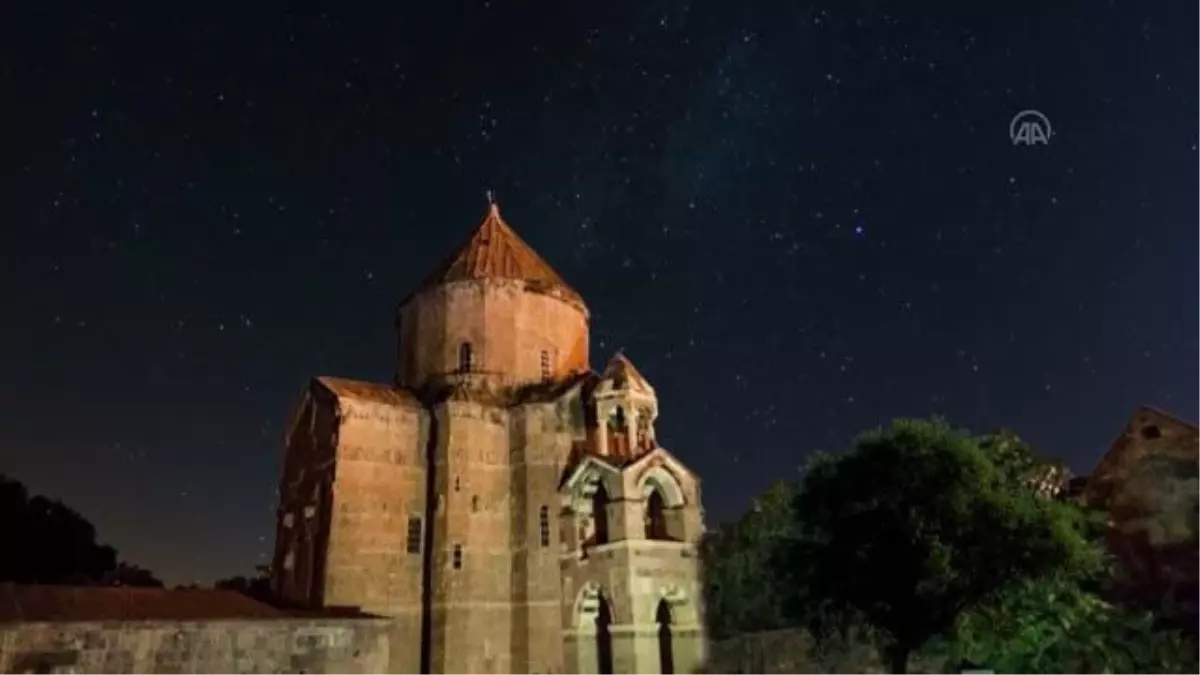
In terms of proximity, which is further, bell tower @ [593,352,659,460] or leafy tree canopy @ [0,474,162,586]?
leafy tree canopy @ [0,474,162,586]

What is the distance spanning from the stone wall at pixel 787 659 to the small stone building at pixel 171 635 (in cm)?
1119

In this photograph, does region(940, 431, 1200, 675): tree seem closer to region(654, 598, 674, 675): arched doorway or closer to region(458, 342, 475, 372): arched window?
region(654, 598, 674, 675): arched doorway

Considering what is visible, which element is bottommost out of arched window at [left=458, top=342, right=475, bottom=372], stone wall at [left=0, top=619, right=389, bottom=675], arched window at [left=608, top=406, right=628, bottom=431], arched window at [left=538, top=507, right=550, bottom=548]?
stone wall at [left=0, top=619, right=389, bottom=675]

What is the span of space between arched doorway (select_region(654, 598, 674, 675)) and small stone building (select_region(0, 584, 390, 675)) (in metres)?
10.0

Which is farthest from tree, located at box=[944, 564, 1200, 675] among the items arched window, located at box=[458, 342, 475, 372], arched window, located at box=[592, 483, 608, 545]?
arched window, located at box=[458, 342, 475, 372]

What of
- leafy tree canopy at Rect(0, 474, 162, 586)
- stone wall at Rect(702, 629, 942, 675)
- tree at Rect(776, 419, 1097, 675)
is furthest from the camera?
leafy tree canopy at Rect(0, 474, 162, 586)

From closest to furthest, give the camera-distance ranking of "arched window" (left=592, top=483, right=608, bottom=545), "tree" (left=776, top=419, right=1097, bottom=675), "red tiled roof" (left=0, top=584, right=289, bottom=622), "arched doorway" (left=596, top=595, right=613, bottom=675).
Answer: "tree" (left=776, top=419, right=1097, bottom=675)
"red tiled roof" (left=0, top=584, right=289, bottom=622)
"arched doorway" (left=596, top=595, right=613, bottom=675)
"arched window" (left=592, top=483, right=608, bottom=545)

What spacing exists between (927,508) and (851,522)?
5.54ft

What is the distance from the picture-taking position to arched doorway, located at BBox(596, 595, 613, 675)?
101 ft

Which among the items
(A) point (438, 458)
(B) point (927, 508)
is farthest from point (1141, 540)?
(A) point (438, 458)

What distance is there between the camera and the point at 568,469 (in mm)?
31422

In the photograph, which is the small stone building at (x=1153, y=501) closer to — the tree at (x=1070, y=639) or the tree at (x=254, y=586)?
the tree at (x=1070, y=639)

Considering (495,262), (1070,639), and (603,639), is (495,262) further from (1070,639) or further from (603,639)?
(1070,639)

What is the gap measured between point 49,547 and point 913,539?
39020mm
